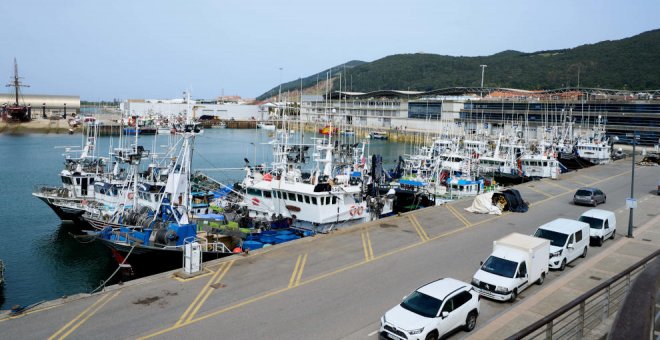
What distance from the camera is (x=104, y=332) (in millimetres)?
12586

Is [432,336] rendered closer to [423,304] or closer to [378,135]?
[423,304]

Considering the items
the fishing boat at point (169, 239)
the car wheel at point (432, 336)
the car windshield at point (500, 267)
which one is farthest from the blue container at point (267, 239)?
the car wheel at point (432, 336)

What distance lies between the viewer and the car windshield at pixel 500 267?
1534cm

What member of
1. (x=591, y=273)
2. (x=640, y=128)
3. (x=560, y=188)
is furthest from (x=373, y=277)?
(x=640, y=128)

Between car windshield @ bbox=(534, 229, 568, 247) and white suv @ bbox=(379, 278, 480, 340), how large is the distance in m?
6.84

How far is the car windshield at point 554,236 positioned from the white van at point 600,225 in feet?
12.7

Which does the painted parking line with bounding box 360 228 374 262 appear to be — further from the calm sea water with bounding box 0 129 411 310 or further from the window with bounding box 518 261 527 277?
the calm sea water with bounding box 0 129 411 310

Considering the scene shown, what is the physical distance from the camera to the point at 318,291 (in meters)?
15.7

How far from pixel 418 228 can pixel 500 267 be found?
907cm

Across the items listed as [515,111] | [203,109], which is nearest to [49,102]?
[203,109]

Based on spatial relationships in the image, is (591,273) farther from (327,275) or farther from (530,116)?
(530,116)

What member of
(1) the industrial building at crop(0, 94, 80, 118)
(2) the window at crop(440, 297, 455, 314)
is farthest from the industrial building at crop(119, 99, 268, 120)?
(2) the window at crop(440, 297, 455, 314)

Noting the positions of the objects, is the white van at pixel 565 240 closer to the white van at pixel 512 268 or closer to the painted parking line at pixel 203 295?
the white van at pixel 512 268

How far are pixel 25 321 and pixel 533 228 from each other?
72.8ft
